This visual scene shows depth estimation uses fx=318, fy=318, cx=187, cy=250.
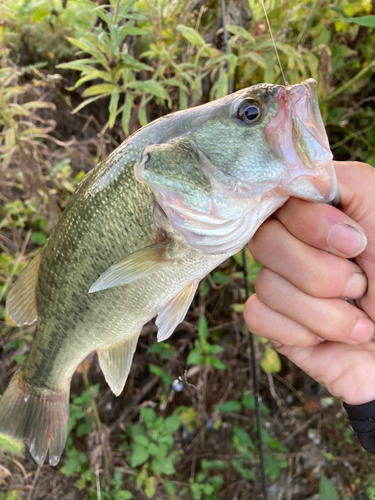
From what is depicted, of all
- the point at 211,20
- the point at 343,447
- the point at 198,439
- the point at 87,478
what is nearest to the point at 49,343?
the point at 87,478

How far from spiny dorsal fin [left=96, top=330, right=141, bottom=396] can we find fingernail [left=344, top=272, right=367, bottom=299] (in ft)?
2.51

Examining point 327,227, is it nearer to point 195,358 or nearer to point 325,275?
point 325,275

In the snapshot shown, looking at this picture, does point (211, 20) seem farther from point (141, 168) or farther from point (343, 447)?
point (343, 447)

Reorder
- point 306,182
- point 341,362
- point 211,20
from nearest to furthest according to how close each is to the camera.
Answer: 1. point 306,182
2. point 341,362
3. point 211,20

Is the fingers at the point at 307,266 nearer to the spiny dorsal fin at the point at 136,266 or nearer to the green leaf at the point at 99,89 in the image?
the spiny dorsal fin at the point at 136,266

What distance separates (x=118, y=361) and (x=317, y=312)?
2.55 ft

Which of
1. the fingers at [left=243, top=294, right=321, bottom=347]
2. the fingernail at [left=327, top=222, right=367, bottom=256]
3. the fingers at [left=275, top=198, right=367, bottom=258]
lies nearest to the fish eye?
the fingers at [left=275, top=198, right=367, bottom=258]

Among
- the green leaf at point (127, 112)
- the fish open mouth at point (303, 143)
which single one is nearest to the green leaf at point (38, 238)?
the green leaf at point (127, 112)

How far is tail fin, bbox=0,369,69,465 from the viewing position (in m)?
1.36

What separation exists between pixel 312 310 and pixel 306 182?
44 centimetres

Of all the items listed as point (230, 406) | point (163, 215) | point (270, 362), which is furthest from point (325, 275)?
point (230, 406)

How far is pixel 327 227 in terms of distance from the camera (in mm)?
886

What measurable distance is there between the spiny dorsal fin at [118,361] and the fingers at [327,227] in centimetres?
73

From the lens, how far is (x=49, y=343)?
4.12 ft
